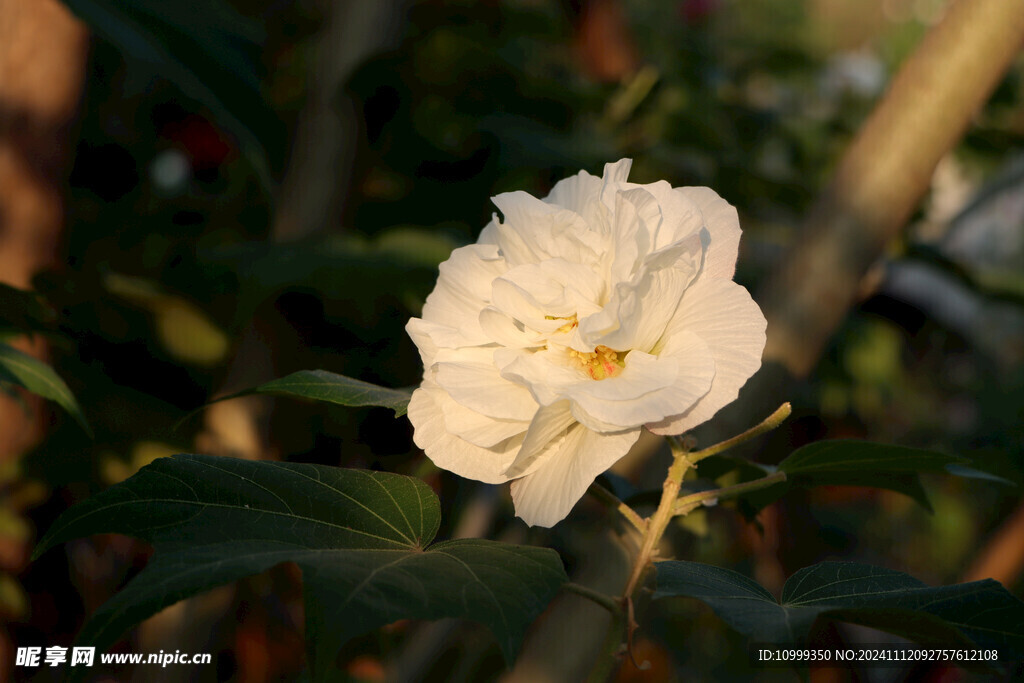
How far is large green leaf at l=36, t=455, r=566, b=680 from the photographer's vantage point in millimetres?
295

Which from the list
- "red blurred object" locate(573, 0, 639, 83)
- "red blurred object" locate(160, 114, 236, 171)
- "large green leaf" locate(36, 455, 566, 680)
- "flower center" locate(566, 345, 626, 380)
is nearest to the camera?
"large green leaf" locate(36, 455, 566, 680)

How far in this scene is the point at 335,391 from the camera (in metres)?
0.46

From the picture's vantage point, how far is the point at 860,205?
84cm

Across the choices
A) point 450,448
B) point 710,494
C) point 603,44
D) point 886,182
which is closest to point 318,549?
point 450,448

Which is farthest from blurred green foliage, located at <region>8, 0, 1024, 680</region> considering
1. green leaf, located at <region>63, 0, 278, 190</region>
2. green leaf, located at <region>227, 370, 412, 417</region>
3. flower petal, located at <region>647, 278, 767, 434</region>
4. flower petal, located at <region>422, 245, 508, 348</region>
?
flower petal, located at <region>647, 278, 767, 434</region>

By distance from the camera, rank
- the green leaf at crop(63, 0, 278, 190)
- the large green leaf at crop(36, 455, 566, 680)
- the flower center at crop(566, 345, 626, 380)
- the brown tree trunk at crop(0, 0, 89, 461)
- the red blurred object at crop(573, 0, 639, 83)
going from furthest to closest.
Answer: the red blurred object at crop(573, 0, 639, 83) → the brown tree trunk at crop(0, 0, 89, 461) → the green leaf at crop(63, 0, 278, 190) → the flower center at crop(566, 345, 626, 380) → the large green leaf at crop(36, 455, 566, 680)

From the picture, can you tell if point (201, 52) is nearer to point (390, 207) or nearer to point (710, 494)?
point (390, 207)

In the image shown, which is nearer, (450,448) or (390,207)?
(450,448)

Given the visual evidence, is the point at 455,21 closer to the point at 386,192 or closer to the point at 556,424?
the point at 386,192

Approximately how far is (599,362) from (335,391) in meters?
0.17

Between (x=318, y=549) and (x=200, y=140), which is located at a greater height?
(x=200, y=140)

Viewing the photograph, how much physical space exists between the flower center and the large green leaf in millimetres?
99

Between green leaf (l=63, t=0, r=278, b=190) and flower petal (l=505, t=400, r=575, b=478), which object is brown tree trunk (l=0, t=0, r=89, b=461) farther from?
flower petal (l=505, t=400, r=575, b=478)

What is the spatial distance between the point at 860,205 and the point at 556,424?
62 cm
